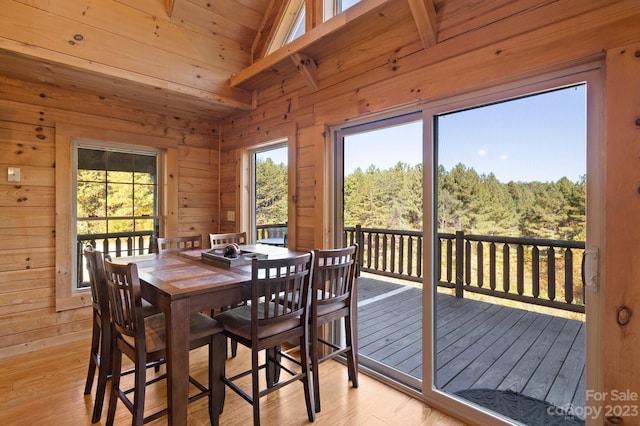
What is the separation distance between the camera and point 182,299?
1.60 m

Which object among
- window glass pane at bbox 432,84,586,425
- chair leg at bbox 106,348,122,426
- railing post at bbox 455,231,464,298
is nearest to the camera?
window glass pane at bbox 432,84,586,425

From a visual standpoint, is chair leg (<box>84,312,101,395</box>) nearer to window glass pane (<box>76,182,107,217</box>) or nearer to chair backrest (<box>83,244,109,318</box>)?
chair backrest (<box>83,244,109,318</box>)

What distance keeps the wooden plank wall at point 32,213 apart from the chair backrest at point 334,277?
2637 mm

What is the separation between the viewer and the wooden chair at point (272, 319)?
1771mm

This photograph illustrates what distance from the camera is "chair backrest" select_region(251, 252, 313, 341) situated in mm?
1749

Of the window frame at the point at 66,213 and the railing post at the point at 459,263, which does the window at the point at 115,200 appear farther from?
the railing post at the point at 459,263

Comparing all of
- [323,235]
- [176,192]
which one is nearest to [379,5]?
[323,235]

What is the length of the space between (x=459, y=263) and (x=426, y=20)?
1584 millimetres

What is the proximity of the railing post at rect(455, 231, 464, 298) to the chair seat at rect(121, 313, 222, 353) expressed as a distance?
1.58 metres

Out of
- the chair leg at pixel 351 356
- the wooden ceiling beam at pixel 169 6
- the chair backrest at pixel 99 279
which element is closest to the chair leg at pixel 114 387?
the chair backrest at pixel 99 279

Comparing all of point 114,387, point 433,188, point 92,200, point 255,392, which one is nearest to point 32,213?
point 92,200

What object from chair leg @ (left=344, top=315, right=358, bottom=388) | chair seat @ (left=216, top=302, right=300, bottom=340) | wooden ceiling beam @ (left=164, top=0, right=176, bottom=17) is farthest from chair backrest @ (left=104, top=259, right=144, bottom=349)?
wooden ceiling beam @ (left=164, top=0, right=176, bottom=17)

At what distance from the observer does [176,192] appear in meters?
3.87

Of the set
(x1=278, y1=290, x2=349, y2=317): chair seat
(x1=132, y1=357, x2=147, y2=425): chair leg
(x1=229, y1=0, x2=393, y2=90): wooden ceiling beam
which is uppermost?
(x1=229, y1=0, x2=393, y2=90): wooden ceiling beam
